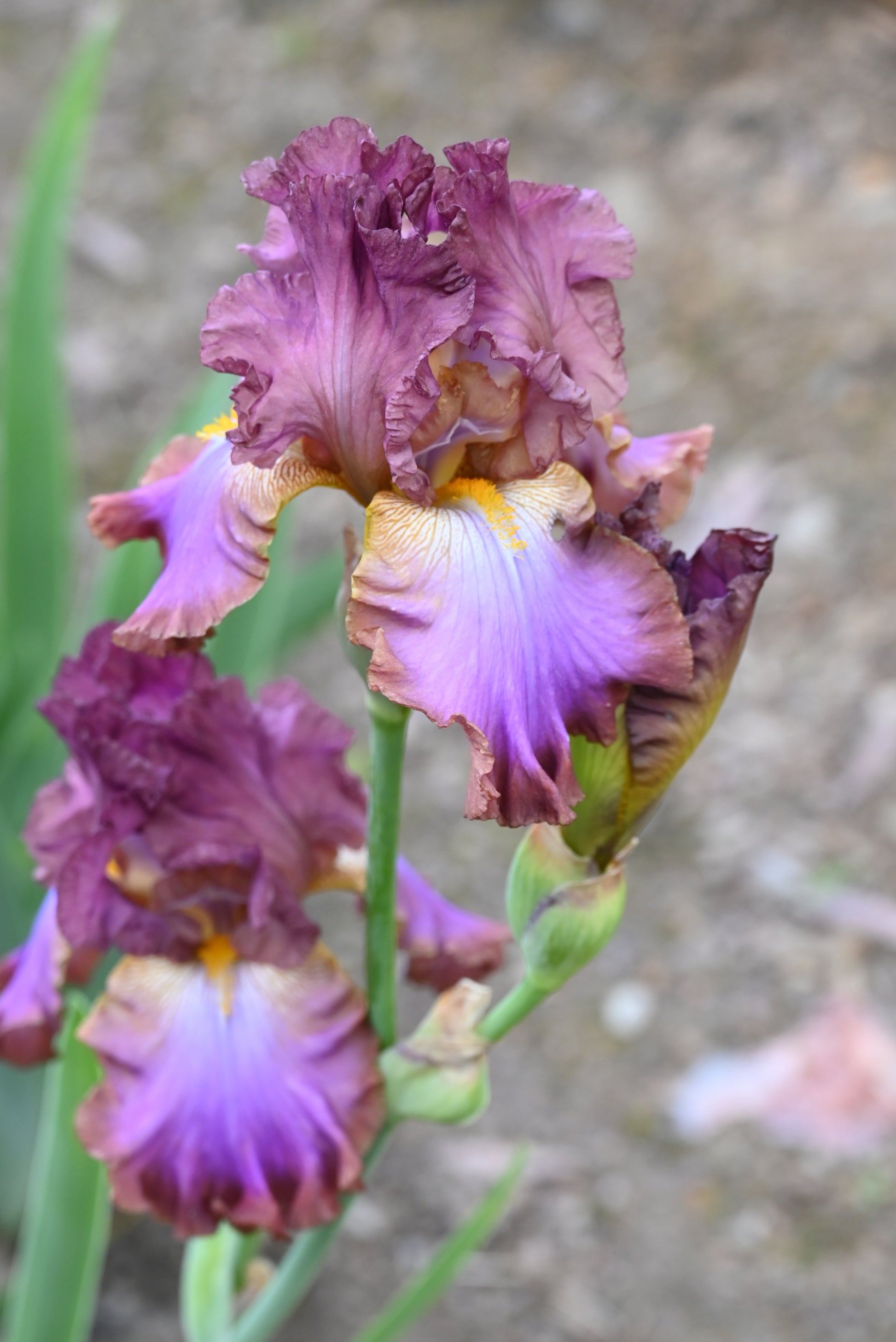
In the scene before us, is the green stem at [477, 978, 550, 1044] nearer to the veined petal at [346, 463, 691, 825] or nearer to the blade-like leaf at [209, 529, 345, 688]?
the veined petal at [346, 463, 691, 825]

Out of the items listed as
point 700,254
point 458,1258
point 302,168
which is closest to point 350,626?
point 302,168

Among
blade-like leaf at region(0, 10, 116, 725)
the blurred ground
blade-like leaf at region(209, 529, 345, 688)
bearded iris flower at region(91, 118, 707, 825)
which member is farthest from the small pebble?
bearded iris flower at region(91, 118, 707, 825)

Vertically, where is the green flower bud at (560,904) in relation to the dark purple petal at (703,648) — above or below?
below

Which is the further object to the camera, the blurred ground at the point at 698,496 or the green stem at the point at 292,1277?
the blurred ground at the point at 698,496

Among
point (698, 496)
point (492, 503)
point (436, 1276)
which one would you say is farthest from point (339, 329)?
point (698, 496)

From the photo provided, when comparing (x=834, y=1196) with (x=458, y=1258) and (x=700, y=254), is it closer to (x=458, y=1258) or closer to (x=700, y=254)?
(x=458, y=1258)

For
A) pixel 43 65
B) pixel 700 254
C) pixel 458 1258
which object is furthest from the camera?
pixel 43 65

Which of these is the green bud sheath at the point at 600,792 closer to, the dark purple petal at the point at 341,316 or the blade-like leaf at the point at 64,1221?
the dark purple petal at the point at 341,316

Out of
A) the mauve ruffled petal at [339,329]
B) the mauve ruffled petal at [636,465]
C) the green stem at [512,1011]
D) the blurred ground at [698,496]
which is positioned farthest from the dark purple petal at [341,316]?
the blurred ground at [698,496]
